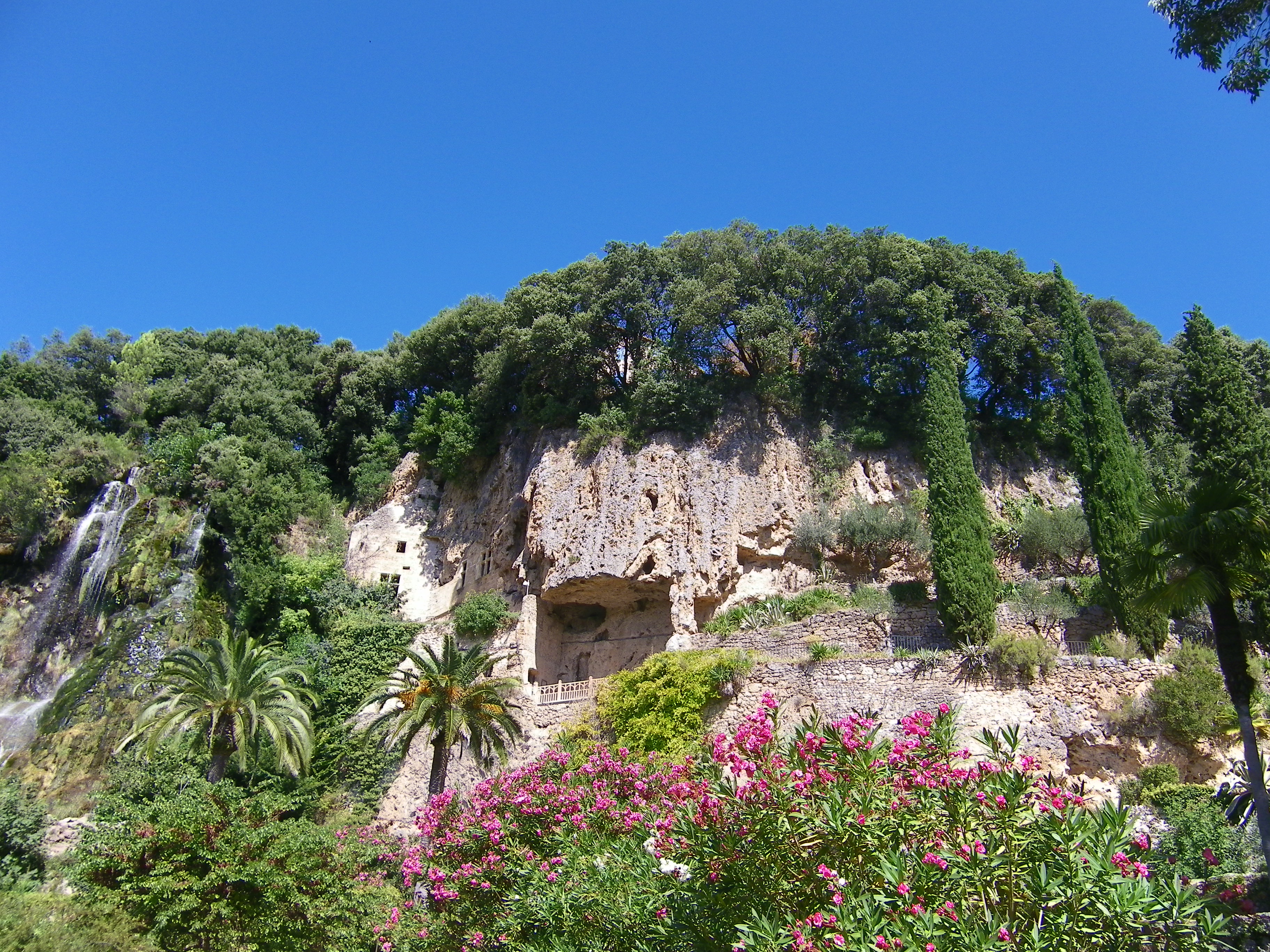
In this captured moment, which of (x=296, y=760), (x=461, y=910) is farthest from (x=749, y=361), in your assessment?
(x=461, y=910)

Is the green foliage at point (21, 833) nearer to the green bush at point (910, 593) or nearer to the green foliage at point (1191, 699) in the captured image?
the green bush at point (910, 593)

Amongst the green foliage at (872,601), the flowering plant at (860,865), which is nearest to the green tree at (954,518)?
the green foliage at (872,601)

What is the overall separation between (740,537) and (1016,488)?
33.5ft

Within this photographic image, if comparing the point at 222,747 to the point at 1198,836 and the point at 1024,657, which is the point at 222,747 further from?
the point at 1198,836

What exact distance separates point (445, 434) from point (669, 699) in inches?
619

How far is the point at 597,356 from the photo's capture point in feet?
99.6

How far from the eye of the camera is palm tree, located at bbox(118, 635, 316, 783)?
20.1m

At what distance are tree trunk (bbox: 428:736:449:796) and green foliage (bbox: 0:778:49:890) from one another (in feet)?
34.4

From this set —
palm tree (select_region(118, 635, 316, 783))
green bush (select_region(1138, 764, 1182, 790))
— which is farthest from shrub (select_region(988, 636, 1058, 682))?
palm tree (select_region(118, 635, 316, 783))

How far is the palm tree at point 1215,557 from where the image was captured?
39.6ft

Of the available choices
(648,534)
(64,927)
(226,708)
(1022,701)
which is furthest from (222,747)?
(1022,701)

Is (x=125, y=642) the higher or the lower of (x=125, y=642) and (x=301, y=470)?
the lower

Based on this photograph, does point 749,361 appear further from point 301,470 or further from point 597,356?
point 301,470

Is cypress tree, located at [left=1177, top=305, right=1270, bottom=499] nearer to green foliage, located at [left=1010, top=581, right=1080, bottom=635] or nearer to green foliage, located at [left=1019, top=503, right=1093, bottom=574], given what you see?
green foliage, located at [left=1010, top=581, right=1080, bottom=635]
